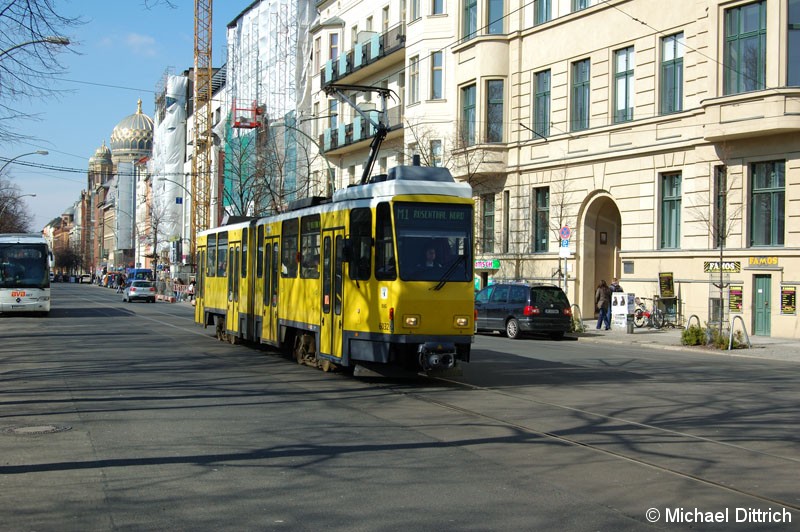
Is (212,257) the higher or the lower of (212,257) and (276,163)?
the lower

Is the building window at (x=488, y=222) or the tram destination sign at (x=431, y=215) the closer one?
the tram destination sign at (x=431, y=215)

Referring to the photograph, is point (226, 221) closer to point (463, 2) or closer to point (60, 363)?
point (60, 363)

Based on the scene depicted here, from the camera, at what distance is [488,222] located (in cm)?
4159

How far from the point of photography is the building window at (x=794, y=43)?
89.7 ft

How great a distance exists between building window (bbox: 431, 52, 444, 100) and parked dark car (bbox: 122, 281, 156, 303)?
29884mm

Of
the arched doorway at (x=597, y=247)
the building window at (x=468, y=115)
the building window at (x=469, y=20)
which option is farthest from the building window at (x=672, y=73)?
the building window at (x=469, y=20)

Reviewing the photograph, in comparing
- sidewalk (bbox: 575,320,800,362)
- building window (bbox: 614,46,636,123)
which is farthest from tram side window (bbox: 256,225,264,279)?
building window (bbox: 614,46,636,123)

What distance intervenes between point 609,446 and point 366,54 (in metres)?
42.7

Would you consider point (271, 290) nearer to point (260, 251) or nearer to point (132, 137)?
point (260, 251)

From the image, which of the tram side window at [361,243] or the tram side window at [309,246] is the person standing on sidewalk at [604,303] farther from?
the tram side window at [361,243]

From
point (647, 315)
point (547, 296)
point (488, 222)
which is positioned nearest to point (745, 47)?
point (647, 315)

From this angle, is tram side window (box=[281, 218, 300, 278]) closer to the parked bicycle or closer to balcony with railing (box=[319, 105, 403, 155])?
the parked bicycle

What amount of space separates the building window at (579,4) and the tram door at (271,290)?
21081 millimetres

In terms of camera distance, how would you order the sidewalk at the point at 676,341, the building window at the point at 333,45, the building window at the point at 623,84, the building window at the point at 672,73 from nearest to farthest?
the sidewalk at the point at 676,341 < the building window at the point at 672,73 < the building window at the point at 623,84 < the building window at the point at 333,45
